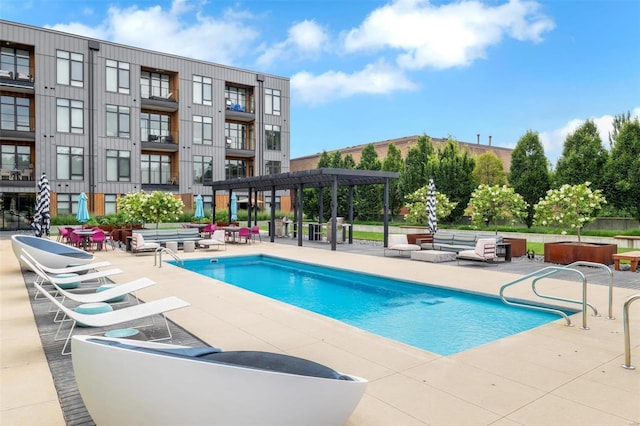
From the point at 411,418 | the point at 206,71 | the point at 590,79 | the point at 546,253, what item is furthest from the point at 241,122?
the point at 411,418

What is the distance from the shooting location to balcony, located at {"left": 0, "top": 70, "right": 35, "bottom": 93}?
93.2 feet

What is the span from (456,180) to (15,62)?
100 ft

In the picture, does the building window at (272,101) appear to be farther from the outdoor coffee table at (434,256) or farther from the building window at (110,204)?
the outdoor coffee table at (434,256)

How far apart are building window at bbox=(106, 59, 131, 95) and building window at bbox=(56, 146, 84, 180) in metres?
5.34

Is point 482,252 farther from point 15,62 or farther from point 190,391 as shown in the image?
point 15,62

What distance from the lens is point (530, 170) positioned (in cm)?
2569

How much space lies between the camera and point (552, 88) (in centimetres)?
2905

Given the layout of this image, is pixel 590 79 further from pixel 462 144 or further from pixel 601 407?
pixel 462 144

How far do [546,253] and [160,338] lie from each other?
40.1 feet

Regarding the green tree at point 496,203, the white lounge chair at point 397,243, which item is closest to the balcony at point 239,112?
the green tree at point 496,203

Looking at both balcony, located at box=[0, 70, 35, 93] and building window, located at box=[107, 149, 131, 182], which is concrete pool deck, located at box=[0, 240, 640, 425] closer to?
balcony, located at box=[0, 70, 35, 93]

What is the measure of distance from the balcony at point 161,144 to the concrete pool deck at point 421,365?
27.7m

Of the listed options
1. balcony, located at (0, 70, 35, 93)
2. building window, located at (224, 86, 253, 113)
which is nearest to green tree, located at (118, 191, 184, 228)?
balcony, located at (0, 70, 35, 93)

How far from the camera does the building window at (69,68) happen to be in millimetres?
30625
